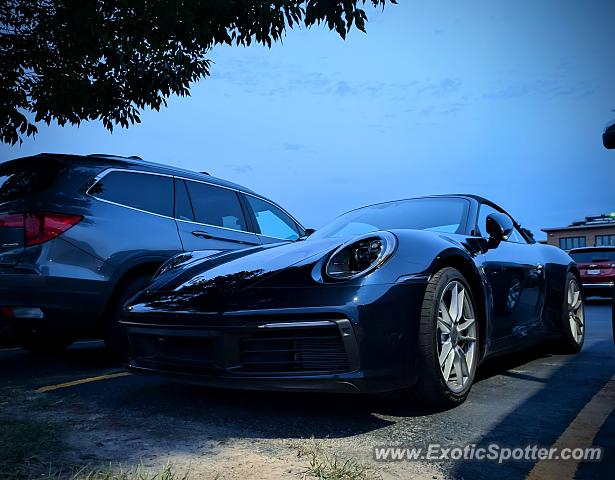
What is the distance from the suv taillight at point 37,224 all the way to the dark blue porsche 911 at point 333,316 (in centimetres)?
78

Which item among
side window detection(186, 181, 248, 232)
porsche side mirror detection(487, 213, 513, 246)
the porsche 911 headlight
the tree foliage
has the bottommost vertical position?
the porsche 911 headlight

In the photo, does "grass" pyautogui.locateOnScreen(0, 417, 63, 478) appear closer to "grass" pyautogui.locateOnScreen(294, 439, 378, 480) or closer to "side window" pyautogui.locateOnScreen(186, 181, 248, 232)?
"grass" pyautogui.locateOnScreen(294, 439, 378, 480)

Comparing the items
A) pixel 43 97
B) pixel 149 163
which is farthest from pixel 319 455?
pixel 43 97

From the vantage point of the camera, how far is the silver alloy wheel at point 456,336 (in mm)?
2980

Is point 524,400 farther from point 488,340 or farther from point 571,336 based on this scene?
point 571,336

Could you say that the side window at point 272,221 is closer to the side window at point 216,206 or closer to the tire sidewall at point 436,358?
the side window at point 216,206

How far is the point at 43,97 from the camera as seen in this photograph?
714cm

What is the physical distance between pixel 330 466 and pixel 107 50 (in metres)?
5.74

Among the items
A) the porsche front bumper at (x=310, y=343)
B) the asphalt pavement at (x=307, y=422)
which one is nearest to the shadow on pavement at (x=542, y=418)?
the asphalt pavement at (x=307, y=422)

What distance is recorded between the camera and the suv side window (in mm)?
4047

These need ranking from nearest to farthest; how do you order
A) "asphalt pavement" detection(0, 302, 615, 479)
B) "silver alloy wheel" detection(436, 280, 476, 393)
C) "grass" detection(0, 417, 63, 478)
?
"grass" detection(0, 417, 63, 478), "asphalt pavement" detection(0, 302, 615, 479), "silver alloy wheel" detection(436, 280, 476, 393)

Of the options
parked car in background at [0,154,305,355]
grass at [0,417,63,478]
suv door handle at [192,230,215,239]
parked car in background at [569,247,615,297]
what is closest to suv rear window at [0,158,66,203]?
parked car in background at [0,154,305,355]

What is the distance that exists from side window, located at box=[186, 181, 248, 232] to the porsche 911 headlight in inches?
93.0

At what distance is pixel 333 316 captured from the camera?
2572mm
